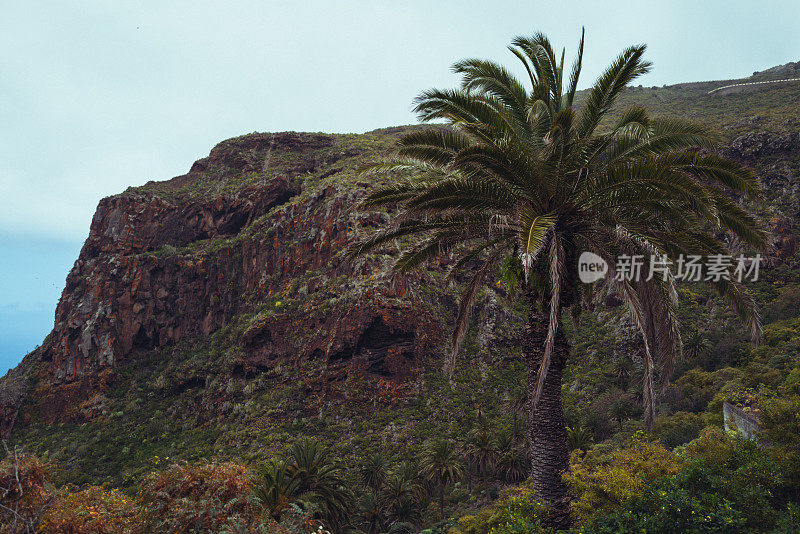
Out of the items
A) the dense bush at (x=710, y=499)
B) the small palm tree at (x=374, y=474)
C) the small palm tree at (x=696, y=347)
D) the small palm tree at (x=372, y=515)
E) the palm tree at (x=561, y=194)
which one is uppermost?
the palm tree at (x=561, y=194)

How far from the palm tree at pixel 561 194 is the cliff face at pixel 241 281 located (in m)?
34.3

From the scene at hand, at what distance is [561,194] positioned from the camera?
7.84m

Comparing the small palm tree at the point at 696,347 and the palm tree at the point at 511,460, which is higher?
the small palm tree at the point at 696,347

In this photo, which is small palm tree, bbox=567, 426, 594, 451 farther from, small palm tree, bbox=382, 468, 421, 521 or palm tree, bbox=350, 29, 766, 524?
palm tree, bbox=350, 29, 766, 524

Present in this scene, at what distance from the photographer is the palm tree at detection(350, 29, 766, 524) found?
23.4 ft

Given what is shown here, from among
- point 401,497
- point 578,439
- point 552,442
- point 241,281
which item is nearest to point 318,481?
point 401,497

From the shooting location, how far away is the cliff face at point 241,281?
43812mm

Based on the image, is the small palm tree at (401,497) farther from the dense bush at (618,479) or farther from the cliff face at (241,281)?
→ the dense bush at (618,479)

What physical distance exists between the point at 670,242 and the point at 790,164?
50432 millimetres

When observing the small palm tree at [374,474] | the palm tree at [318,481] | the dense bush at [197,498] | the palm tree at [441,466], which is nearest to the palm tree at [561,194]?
the dense bush at [197,498]

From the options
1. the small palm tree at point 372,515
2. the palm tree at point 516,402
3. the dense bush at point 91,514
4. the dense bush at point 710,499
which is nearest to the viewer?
the dense bush at point 710,499

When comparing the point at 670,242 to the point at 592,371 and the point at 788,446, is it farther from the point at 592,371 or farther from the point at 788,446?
the point at 592,371

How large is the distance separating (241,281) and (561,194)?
59662mm

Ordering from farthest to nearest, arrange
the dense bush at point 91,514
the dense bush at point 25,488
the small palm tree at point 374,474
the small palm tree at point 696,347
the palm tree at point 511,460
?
1. the small palm tree at point 696,347
2. the small palm tree at point 374,474
3. the palm tree at point 511,460
4. the dense bush at point 91,514
5. the dense bush at point 25,488
